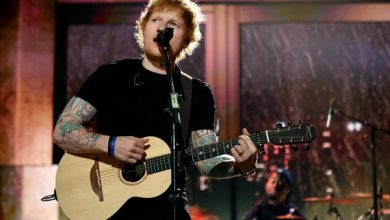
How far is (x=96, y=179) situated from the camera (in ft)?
10.1

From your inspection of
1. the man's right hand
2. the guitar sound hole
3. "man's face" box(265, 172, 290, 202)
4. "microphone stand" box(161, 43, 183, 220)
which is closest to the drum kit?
"man's face" box(265, 172, 290, 202)

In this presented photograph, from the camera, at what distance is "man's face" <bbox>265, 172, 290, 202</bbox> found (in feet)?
19.2

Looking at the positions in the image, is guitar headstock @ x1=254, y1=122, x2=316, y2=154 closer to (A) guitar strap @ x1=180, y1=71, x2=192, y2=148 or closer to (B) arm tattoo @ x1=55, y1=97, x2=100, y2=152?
(A) guitar strap @ x1=180, y1=71, x2=192, y2=148

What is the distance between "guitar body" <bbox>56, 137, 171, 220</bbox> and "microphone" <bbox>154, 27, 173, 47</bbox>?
0.50 m

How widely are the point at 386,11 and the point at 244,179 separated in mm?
2220

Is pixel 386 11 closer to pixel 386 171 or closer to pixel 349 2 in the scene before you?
pixel 349 2

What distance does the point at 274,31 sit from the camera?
619cm

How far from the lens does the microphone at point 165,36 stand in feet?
9.22

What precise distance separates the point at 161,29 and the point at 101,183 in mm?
831

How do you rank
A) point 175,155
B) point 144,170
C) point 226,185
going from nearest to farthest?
point 175,155, point 144,170, point 226,185

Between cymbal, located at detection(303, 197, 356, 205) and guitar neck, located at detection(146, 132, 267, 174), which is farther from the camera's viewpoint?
cymbal, located at detection(303, 197, 356, 205)

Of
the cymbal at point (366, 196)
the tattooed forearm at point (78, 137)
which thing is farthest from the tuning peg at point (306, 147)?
the cymbal at point (366, 196)

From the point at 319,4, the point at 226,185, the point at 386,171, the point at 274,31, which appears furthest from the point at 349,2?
the point at 226,185

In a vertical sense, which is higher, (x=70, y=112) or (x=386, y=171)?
(x=70, y=112)
